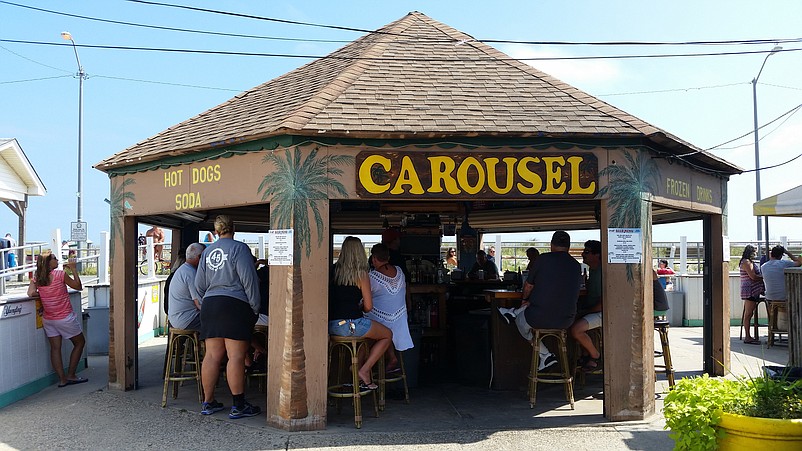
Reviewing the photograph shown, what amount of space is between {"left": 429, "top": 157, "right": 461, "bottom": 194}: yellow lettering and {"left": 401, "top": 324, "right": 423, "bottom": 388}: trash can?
88.4 inches

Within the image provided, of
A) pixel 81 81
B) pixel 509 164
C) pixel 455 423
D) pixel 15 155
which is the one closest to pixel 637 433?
pixel 455 423

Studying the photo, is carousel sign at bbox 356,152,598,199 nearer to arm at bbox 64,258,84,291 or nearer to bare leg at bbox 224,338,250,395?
bare leg at bbox 224,338,250,395

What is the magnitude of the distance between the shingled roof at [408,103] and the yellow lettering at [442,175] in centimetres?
28

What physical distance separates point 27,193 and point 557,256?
1911 centimetres

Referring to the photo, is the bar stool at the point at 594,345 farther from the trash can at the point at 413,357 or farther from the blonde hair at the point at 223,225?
the blonde hair at the point at 223,225

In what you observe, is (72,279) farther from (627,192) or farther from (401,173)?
(627,192)

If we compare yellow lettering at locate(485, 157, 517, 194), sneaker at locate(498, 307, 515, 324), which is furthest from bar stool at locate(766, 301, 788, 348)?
yellow lettering at locate(485, 157, 517, 194)

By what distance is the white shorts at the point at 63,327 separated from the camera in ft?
29.7

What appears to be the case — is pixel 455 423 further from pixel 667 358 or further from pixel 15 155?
pixel 15 155

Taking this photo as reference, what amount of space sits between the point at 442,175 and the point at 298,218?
155 cm

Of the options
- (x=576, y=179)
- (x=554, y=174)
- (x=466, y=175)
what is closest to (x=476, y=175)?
(x=466, y=175)

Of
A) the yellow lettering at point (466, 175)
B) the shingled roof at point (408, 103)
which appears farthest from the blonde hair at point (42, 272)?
the yellow lettering at point (466, 175)

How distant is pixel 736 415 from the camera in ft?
15.4

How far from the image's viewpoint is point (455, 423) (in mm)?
7066
